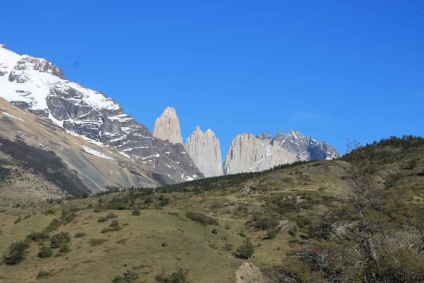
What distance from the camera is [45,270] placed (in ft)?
184

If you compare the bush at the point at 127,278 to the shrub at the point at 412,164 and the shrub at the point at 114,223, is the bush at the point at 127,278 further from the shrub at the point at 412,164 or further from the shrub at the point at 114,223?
the shrub at the point at 412,164

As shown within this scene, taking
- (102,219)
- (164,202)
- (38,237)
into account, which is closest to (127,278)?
(38,237)

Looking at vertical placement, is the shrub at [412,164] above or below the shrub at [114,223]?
above

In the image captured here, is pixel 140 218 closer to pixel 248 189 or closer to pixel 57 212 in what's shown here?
pixel 57 212

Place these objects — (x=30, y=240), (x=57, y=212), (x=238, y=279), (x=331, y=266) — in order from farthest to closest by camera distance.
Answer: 1. (x=57, y=212)
2. (x=30, y=240)
3. (x=238, y=279)
4. (x=331, y=266)

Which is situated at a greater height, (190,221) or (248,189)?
(248,189)

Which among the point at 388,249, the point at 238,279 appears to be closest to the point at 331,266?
the point at 388,249

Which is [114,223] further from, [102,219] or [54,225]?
→ [54,225]

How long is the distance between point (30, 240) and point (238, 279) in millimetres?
30369

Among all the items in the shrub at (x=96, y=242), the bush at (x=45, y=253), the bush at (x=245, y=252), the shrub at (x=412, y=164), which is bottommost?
the bush at (x=45, y=253)

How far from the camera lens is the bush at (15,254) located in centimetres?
6041

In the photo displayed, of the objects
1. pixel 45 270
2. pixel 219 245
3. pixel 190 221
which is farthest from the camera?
pixel 190 221

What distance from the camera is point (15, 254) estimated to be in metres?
61.0

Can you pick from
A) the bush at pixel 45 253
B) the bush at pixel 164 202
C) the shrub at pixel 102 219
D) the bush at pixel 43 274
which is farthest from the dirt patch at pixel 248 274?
the bush at pixel 164 202
